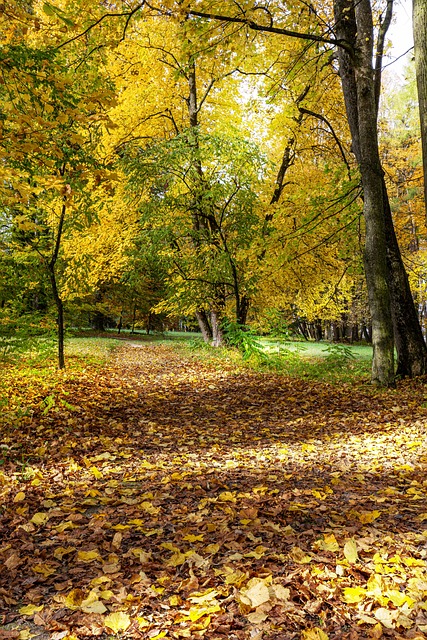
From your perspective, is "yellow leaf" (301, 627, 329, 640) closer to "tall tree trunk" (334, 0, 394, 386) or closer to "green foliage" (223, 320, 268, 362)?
"tall tree trunk" (334, 0, 394, 386)

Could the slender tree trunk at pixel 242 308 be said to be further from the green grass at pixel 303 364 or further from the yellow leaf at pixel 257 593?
the yellow leaf at pixel 257 593

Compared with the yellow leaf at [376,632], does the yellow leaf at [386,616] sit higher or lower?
lower

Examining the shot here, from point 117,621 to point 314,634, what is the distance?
0.91 metres

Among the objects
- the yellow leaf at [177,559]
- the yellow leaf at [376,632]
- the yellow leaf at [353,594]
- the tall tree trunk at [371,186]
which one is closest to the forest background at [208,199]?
the tall tree trunk at [371,186]

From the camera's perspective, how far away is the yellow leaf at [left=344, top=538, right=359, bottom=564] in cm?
264

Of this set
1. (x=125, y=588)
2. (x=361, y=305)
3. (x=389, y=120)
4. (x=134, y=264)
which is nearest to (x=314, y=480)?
(x=125, y=588)

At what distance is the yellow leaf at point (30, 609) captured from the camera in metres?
2.33

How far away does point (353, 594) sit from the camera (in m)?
2.32

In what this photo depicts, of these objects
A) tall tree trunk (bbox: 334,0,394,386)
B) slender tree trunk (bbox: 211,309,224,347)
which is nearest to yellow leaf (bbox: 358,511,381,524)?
tall tree trunk (bbox: 334,0,394,386)

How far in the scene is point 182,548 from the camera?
2990 mm

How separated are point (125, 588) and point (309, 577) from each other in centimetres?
99

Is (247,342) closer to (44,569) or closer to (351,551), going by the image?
(351,551)

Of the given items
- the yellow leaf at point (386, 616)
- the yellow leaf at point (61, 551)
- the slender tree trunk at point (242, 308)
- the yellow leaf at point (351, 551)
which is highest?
the slender tree trunk at point (242, 308)

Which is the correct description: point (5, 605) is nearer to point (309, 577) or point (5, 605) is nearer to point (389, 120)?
point (309, 577)
